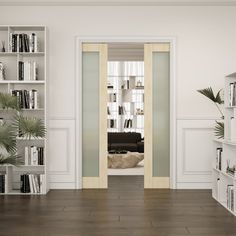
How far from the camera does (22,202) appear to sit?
6.05 m

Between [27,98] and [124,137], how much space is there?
5.62 metres

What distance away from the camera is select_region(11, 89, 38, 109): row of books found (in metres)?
6.81

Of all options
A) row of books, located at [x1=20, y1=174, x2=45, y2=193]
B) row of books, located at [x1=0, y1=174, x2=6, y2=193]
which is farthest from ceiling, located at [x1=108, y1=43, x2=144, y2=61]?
row of books, located at [x1=0, y1=174, x2=6, y2=193]

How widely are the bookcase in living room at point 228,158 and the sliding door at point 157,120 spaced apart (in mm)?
1321

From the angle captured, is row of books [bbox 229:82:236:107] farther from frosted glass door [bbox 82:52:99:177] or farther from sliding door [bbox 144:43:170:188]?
frosted glass door [bbox 82:52:99:177]

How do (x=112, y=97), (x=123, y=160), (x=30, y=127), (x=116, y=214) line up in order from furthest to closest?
(x=112, y=97), (x=123, y=160), (x=30, y=127), (x=116, y=214)

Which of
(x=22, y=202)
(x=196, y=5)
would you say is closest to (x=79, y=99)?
(x=22, y=202)

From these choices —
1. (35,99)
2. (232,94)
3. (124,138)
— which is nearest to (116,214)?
(232,94)

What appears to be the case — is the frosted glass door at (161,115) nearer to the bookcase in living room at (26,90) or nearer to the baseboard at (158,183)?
the baseboard at (158,183)

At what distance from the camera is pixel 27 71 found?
6883mm

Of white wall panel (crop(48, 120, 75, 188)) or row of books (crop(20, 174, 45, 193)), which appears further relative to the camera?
white wall panel (crop(48, 120, 75, 188))

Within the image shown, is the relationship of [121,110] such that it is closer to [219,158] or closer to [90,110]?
[90,110]

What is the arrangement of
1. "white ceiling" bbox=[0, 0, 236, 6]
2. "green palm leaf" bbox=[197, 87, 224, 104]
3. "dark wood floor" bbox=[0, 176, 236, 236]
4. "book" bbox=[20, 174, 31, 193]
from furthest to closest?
"white ceiling" bbox=[0, 0, 236, 6], "green palm leaf" bbox=[197, 87, 224, 104], "book" bbox=[20, 174, 31, 193], "dark wood floor" bbox=[0, 176, 236, 236]

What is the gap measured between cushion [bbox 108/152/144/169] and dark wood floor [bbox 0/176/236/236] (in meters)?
2.89
